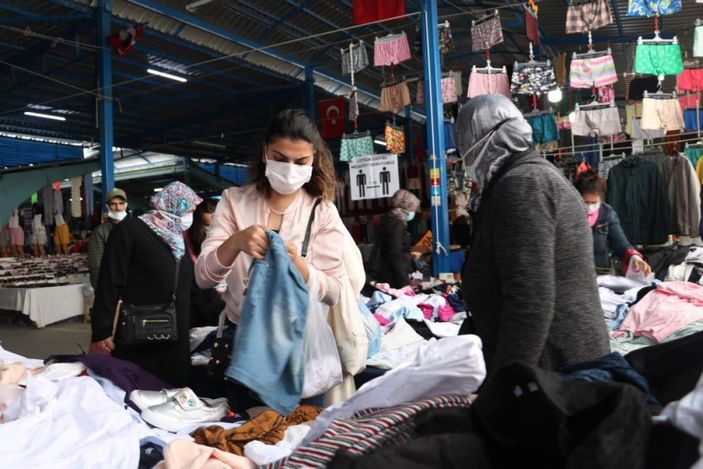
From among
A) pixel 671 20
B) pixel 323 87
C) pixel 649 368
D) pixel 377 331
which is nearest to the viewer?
pixel 649 368

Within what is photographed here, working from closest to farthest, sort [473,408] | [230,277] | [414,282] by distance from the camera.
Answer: [473,408]
[230,277]
[414,282]

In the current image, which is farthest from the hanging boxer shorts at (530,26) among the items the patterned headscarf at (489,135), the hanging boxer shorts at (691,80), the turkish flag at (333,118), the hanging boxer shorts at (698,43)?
the patterned headscarf at (489,135)

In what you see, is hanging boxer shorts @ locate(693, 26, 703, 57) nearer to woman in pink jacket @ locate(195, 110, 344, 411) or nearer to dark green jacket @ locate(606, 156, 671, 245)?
dark green jacket @ locate(606, 156, 671, 245)

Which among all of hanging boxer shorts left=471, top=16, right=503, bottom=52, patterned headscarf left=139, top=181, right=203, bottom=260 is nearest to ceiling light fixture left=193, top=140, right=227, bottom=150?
hanging boxer shorts left=471, top=16, right=503, bottom=52

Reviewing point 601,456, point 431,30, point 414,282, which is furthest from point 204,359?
point 431,30

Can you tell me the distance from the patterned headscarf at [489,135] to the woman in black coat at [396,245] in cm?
434

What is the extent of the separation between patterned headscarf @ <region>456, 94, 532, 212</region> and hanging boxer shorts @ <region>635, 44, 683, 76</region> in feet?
20.6

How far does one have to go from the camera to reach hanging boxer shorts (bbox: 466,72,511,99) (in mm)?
7605

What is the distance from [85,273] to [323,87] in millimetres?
8866

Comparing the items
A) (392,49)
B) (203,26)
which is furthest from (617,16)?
(203,26)

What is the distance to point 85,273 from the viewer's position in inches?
443

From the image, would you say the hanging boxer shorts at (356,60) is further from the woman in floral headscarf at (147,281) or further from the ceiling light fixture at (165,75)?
the woman in floral headscarf at (147,281)

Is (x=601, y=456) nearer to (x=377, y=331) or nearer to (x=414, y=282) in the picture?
(x=377, y=331)

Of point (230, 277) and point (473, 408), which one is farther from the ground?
point (230, 277)
